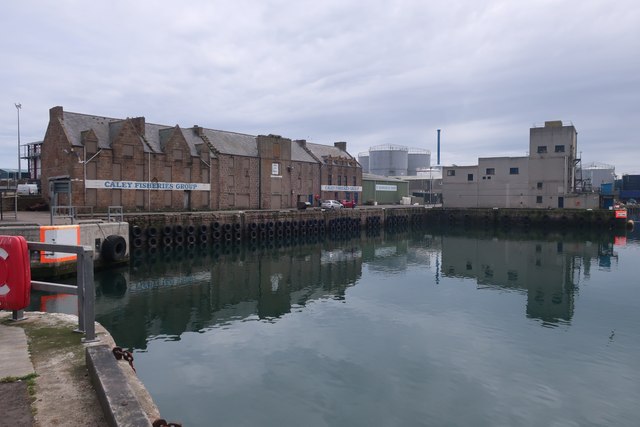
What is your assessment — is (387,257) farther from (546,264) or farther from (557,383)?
(557,383)

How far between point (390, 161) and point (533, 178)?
6908 centimetres

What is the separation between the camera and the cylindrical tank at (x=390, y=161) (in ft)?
474

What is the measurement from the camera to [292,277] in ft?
98.1

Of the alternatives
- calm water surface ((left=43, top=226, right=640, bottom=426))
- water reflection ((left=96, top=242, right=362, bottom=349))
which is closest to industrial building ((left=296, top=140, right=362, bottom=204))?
water reflection ((left=96, top=242, right=362, bottom=349))

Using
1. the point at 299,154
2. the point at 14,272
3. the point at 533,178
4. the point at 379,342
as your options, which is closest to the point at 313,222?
the point at 299,154

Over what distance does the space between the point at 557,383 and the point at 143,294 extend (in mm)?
19055

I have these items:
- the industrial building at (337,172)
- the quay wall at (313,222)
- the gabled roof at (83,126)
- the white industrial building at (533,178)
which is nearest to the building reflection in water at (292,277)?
the quay wall at (313,222)

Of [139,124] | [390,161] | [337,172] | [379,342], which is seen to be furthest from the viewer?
[390,161]

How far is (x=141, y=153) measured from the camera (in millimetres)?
47719

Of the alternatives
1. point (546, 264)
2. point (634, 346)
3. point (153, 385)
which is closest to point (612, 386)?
point (634, 346)

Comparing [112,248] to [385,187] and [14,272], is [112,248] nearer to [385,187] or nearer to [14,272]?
[14,272]

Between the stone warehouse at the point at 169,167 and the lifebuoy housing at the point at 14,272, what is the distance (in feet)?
85.0

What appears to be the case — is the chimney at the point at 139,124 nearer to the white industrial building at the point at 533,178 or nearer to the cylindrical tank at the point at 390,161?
the white industrial building at the point at 533,178

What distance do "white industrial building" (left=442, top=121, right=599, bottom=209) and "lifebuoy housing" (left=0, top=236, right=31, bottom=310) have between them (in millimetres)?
81412
